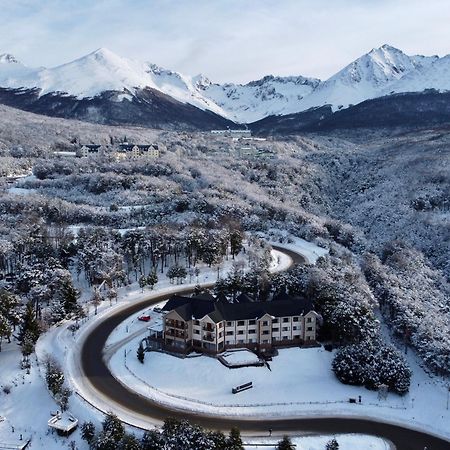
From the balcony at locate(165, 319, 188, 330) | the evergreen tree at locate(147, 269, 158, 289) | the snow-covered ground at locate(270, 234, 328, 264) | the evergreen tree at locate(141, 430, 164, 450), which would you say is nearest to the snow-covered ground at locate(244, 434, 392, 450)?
the evergreen tree at locate(141, 430, 164, 450)

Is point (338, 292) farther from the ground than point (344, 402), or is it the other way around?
point (338, 292)

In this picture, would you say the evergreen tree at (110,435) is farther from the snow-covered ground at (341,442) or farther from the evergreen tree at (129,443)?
the snow-covered ground at (341,442)

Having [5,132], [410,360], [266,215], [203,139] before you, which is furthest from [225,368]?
[203,139]

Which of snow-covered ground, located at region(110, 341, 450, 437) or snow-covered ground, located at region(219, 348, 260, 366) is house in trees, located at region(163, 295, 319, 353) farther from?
snow-covered ground, located at region(110, 341, 450, 437)

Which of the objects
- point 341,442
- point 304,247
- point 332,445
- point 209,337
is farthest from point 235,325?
point 304,247

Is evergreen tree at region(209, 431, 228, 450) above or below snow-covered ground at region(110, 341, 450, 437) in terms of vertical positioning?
above

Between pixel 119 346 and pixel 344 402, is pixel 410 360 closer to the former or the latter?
pixel 344 402

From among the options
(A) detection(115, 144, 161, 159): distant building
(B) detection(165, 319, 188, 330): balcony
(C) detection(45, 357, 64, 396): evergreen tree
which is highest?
(A) detection(115, 144, 161, 159): distant building

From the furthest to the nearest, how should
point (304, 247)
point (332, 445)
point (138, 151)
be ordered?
1. point (138, 151)
2. point (304, 247)
3. point (332, 445)

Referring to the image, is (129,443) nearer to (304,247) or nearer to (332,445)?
(332,445)
